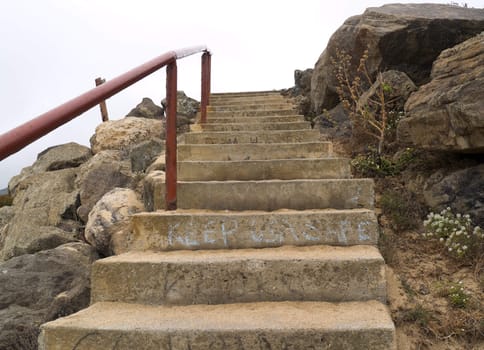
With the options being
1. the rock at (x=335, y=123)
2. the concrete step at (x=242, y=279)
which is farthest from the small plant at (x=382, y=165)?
the concrete step at (x=242, y=279)

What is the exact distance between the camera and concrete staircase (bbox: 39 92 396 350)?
5.78ft

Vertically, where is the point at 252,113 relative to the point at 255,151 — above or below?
above

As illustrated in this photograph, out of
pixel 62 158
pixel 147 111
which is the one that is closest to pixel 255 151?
pixel 62 158

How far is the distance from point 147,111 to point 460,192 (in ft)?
21.3

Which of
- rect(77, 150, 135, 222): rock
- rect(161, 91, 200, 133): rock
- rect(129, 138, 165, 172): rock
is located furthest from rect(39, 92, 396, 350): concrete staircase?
rect(161, 91, 200, 133): rock

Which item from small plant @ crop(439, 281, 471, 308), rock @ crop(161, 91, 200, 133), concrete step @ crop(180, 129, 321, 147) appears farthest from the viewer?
rock @ crop(161, 91, 200, 133)

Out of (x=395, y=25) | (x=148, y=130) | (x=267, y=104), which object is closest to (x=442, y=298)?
(x=395, y=25)

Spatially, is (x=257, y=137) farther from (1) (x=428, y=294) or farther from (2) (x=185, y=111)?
(2) (x=185, y=111)

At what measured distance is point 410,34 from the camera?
520cm

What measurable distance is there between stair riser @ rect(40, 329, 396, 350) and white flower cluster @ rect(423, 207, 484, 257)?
1282mm

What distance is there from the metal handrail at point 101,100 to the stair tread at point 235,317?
0.88 meters

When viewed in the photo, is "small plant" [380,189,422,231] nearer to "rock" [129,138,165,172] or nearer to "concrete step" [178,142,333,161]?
"concrete step" [178,142,333,161]

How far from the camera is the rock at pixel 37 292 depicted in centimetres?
295

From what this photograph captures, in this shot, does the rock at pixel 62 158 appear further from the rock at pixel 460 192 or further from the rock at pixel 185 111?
the rock at pixel 460 192
